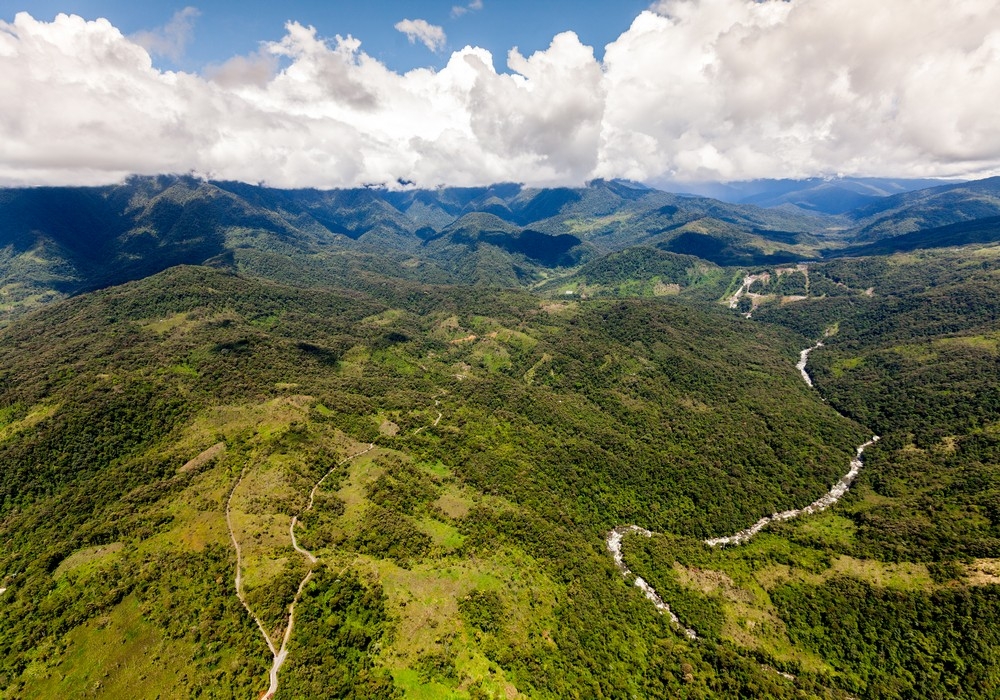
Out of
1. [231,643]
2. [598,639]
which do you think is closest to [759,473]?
[598,639]

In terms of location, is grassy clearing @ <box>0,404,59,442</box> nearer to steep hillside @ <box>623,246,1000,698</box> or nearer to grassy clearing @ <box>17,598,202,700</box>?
grassy clearing @ <box>17,598,202,700</box>

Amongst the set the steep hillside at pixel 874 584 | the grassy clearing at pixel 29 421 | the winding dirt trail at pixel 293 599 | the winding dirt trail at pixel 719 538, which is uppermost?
the grassy clearing at pixel 29 421

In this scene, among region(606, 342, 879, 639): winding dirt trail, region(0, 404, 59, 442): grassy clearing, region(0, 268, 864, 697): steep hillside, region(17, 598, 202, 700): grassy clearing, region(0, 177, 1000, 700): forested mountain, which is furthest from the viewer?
region(0, 404, 59, 442): grassy clearing

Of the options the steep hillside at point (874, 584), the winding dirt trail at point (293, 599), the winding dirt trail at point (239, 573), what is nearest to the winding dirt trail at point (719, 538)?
the steep hillside at point (874, 584)

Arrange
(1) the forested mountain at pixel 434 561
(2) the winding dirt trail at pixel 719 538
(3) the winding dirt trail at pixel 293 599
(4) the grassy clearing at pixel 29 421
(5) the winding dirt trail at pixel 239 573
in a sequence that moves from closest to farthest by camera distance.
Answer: (3) the winding dirt trail at pixel 293 599
(5) the winding dirt trail at pixel 239 573
(1) the forested mountain at pixel 434 561
(2) the winding dirt trail at pixel 719 538
(4) the grassy clearing at pixel 29 421

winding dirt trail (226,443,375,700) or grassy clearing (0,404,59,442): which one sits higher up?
grassy clearing (0,404,59,442)

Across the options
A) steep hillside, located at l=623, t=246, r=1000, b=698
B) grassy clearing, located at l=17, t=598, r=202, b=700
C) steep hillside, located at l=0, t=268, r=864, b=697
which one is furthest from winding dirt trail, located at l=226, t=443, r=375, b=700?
steep hillside, located at l=623, t=246, r=1000, b=698

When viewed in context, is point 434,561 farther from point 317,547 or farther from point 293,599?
point 293,599

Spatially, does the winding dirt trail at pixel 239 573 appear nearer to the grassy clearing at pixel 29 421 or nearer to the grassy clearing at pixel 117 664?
the grassy clearing at pixel 117 664

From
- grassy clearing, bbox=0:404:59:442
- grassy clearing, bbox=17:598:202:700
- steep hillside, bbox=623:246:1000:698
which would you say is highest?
grassy clearing, bbox=0:404:59:442

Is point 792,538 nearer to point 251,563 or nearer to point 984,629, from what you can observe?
point 984,629

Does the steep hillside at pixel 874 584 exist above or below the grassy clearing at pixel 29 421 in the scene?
below

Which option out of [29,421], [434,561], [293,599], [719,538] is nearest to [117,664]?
[293,599]
